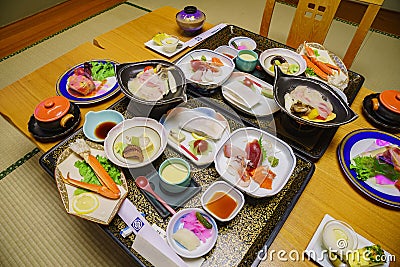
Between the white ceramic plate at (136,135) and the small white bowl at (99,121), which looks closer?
the white ceramic plate at (136,135)

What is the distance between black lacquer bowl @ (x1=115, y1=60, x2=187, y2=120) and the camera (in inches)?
50.5

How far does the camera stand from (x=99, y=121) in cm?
134

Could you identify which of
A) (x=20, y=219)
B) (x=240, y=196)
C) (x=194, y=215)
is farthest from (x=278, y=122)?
(x=20, y=219)

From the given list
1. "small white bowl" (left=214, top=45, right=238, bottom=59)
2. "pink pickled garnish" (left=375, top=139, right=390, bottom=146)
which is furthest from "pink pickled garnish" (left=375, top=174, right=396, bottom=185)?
"small white bowl" (left=214, top=45, right=238, bottom=59)

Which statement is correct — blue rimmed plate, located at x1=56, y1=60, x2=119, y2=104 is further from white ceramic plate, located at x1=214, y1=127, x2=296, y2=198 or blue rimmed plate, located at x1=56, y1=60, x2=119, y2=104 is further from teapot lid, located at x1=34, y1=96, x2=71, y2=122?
white ceramic plate, located at x1=214, y1=127, x2=296, y2=198

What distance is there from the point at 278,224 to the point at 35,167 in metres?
1.86

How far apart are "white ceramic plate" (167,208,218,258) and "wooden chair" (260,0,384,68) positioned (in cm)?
159

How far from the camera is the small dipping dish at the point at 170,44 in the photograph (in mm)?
1774

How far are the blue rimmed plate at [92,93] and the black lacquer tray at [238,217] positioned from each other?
0.33m

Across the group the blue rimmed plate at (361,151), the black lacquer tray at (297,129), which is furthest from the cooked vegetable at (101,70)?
the blue rimmed plate at (361,151)

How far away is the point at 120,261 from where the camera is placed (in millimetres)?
1635

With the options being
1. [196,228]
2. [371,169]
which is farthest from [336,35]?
[196,228]

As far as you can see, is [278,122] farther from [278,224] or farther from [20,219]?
[20,219]

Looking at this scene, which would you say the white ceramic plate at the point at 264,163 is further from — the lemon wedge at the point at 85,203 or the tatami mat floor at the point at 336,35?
the tatami mat floor at the point at 336,35
